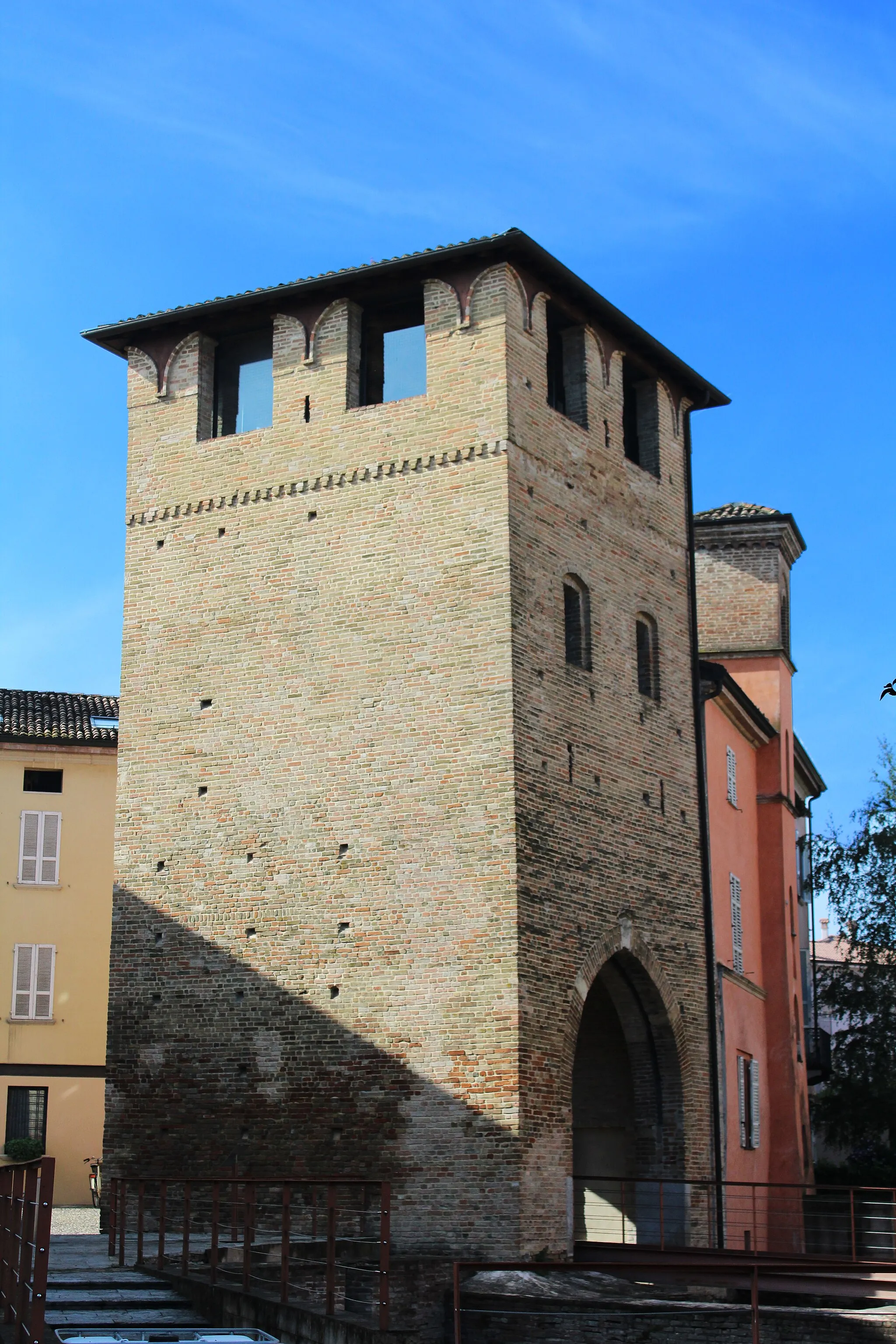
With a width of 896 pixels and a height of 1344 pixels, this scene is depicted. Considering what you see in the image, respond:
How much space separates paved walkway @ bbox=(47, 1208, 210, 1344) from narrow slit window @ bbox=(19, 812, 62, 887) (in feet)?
38.0

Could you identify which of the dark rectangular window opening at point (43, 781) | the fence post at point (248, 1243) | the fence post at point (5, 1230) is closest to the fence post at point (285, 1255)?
the fence post at point (248, 1243)

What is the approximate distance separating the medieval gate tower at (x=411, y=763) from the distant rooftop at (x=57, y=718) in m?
7.64

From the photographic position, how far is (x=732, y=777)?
2420cm

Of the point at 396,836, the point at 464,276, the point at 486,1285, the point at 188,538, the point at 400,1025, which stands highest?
the point at 464,276

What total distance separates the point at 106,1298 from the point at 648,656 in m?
10.5

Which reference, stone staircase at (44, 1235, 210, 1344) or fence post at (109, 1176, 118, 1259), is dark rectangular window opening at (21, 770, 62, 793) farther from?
stone staircase at (44, 1235, 210, 1344)

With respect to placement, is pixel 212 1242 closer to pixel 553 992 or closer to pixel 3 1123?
pixel 553 992

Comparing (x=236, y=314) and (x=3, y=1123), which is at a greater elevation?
(x=236, y=314)

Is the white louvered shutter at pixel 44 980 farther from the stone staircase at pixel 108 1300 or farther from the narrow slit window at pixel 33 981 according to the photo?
the stone staircase at pixel 108 1300

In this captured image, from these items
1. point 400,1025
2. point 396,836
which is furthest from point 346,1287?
point 396,836

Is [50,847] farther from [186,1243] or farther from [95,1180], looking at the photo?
[186,1243]

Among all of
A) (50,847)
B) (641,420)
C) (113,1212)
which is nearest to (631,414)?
(641,420)

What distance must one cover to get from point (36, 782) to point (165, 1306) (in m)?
15.3

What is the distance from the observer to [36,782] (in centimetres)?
2711
